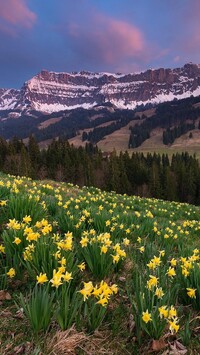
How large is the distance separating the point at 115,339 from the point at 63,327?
0.64 m

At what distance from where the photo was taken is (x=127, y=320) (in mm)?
3545

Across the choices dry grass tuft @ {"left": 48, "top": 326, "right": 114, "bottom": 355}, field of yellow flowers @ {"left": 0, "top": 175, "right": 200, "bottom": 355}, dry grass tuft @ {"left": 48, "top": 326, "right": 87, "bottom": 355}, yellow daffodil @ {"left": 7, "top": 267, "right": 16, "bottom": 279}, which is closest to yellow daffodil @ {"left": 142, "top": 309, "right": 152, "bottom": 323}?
field of yellow flowers @ {"left": 0, "top": 175, "right": 200, "bottom": 355}

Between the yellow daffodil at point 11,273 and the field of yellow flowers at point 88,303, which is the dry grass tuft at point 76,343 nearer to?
the field of yellow flowers at point 88,303

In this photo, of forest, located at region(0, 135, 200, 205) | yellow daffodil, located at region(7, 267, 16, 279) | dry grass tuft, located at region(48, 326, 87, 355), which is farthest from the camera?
forest, located at region(0, 135, 200, 205)

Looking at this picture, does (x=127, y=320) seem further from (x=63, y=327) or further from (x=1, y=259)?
(x=1, y=259)

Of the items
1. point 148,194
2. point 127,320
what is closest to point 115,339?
point 127,320

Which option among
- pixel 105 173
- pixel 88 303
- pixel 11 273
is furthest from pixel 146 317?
pixel 105 173

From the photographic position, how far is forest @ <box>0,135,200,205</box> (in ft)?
302

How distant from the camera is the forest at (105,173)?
91938mm

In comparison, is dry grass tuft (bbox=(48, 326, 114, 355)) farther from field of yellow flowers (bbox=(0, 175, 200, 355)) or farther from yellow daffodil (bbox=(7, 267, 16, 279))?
yellow daffodil (bbox=(7, 267, 16, 279))

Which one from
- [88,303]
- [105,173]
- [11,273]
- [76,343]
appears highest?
[11,273]

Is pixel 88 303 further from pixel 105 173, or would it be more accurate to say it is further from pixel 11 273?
pixel 105 173

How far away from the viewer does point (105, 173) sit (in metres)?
97.1

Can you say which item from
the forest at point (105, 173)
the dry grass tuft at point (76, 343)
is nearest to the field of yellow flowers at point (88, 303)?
the dry grass tuft at point (76, 343)
